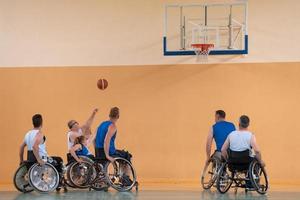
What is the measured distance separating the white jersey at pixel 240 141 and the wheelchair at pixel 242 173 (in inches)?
2.8

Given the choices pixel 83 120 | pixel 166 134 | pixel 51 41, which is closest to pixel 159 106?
pixel 166 134

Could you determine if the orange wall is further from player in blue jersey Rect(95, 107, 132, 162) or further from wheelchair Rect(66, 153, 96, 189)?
player in blue jersey Rect(95, 107, 132, 162)

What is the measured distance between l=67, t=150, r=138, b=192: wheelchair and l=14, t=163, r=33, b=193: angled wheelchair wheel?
705mm

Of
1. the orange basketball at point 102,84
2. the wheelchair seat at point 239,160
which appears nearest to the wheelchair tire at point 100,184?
the wheelchair seat at point 239,160

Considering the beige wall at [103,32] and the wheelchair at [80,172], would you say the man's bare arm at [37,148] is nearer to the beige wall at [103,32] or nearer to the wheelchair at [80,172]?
the wheelchair at [80,172]

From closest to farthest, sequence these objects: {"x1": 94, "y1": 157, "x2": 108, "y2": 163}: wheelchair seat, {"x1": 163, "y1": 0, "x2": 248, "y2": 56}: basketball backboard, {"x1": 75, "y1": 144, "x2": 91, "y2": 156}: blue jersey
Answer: {"x1": 94, "y1": 157, "x2": 108, "y2": 163}: wheelchair seat
{"x1": 75, "y1": 144, "x2": 91, "y2": 156}: blue jersey
{"x1": 163, "y1": 0, "x2": 248, "y2": 56}: basketball backboard

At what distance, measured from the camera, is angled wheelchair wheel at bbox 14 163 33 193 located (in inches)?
399

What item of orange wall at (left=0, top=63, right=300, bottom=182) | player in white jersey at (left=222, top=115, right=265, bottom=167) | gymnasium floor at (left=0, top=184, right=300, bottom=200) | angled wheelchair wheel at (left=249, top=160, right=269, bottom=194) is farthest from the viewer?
orange wall at (left=0, top=63, right=300, bottom=182)

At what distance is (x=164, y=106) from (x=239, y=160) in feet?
11.1

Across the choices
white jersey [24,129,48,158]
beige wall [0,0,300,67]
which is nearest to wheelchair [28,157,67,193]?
white jersey [24,129,48,158]

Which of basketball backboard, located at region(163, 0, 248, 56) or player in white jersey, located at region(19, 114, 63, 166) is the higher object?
basketball backboard, located at region(163, 0, 248, 56)

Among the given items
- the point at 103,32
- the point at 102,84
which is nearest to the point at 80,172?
the point at 102,84

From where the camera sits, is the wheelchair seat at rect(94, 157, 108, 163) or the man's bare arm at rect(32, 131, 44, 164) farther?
the wheelchair seat at rect(94, 157, 108, 163)

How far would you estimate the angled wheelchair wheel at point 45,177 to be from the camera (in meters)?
9.91
